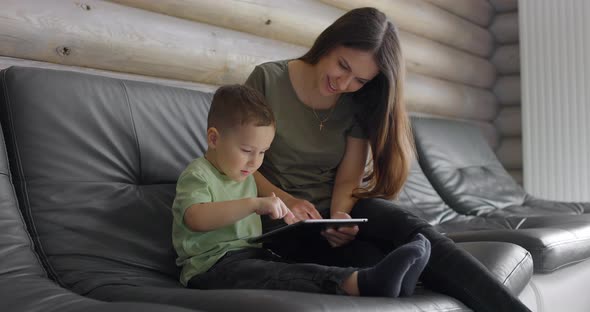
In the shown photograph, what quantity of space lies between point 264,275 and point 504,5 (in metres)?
4.10

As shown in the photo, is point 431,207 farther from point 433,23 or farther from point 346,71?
point 346,71

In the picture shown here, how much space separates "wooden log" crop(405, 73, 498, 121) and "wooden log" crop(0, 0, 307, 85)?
143cm

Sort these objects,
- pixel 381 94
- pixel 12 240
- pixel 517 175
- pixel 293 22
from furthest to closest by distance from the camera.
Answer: pixel 517 175 → pixel 293 22 → pixel 381 94 → pixel 12 240

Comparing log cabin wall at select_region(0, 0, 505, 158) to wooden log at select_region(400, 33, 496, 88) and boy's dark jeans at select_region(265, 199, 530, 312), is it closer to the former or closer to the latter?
wooden log at select_region(400, 33, 496, 88)

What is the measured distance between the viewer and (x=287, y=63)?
2342mm

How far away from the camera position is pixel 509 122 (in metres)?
5.15

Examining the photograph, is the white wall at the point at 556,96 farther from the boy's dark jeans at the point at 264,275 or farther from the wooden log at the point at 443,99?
the boy's dark jeans at the point at 264,275

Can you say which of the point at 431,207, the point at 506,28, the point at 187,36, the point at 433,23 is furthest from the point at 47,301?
the point at 506,28

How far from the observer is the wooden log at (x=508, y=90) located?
202 inches

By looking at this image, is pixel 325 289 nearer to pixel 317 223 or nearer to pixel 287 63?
pixel 317 223

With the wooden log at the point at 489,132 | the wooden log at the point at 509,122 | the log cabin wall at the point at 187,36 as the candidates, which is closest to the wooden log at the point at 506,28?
the wooden log at the point at 509,122

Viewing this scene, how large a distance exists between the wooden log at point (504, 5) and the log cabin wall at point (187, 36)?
36.8 inches

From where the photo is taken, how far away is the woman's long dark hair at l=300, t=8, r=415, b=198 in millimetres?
2104

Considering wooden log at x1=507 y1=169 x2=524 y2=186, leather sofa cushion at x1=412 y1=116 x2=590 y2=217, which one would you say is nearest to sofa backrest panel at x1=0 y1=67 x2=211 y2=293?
leather sofa cushion at x1=412 y1=116 x2=590 y2=217
